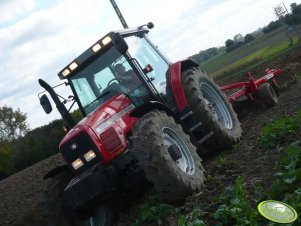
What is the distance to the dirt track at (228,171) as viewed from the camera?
17.8 feet

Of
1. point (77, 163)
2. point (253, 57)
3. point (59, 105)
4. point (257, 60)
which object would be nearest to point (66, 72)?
point (59, 105)

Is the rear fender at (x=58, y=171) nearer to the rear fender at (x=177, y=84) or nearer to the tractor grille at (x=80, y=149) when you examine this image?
the tractor grille at (x=80, y=149)

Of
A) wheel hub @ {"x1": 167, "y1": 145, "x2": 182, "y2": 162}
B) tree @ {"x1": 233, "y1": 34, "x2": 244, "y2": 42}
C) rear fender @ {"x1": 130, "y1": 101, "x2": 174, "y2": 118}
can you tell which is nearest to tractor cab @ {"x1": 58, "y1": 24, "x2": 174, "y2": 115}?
rear fender @ {"x1": 130, "y1": 101, "x2": 174, "y2": 118}

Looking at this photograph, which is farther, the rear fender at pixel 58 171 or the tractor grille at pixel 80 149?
A: the rear fender at pixel 58 171

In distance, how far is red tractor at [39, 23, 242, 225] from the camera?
556 centimetres

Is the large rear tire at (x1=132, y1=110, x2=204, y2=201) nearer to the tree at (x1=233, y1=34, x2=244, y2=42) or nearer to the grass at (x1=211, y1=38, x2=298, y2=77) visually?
the grass at (x1=211, y1=38, x2=298, y2=77)

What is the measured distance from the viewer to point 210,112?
23.3 feet

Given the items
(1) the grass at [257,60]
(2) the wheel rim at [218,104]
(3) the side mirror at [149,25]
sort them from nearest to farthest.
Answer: (3) the side mirror at [149,25]
(2) the wheel rim at [218,104]
(1) the grass at [257,60]

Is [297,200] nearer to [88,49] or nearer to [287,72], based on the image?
[88,49]

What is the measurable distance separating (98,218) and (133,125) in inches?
55.3

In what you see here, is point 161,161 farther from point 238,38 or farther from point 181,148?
point 238,38

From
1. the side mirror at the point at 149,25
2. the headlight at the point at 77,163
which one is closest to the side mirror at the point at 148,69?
the side mirror at the point at 149,25

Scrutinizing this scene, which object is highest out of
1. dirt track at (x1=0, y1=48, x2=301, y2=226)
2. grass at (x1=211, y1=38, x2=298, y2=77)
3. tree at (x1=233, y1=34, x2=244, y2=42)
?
tree at (x1=233, y1=34, x2=244, y2=42)

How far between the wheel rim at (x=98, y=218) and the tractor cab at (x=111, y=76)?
1564 millimetres
